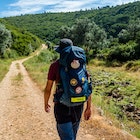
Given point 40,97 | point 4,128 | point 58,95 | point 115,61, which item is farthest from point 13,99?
point 115,61

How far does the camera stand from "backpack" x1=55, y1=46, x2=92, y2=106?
474 centimetres

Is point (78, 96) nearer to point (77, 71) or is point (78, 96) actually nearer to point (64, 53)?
point (77, 71)

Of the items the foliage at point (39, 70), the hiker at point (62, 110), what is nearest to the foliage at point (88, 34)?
the foliage at point (39, 70)

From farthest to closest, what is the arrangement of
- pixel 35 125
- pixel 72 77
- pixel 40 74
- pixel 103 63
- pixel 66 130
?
pixel 103 63 → pixel 40 74 → pixel 35 125 → pixel 66 130 → pixel 72 77

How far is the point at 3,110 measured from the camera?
11641mm

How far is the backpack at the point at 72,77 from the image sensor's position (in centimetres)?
474

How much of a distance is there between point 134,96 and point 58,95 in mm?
14828

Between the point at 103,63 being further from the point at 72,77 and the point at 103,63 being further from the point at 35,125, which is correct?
the point at 72,77

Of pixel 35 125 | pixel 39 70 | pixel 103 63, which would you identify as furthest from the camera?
pixel 103 63

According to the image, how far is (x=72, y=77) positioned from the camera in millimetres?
4727

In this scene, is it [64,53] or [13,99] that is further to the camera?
[13,99]

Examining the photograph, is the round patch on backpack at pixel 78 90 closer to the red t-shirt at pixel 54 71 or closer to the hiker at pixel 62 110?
the hiker at pixel 62 110

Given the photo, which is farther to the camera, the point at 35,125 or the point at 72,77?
the point at 35,125

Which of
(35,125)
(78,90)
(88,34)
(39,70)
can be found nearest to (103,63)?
(88,34)
